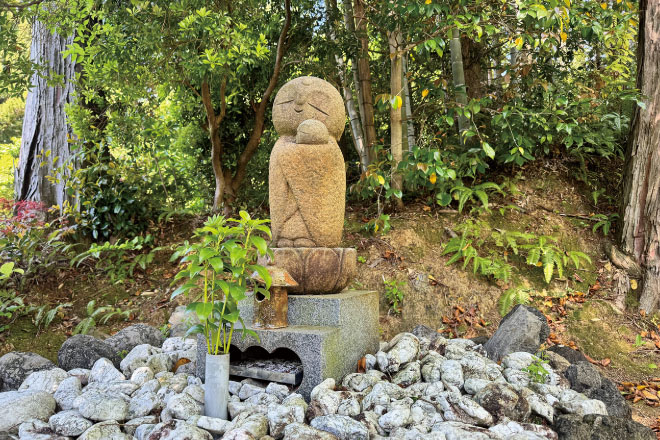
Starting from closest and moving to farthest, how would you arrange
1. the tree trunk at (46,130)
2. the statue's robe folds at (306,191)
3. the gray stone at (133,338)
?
the statue's robe folds at (306,191), the gray stone at (133,338), the tree trunk at (46,130)

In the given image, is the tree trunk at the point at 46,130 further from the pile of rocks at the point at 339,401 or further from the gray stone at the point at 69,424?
the gray stone at the point at 69,424

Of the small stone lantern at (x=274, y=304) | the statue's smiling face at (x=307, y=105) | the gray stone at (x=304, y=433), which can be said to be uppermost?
the statue's smiling face at (x=307, y=105)

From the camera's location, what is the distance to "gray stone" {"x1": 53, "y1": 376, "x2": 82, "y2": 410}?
3041 mm

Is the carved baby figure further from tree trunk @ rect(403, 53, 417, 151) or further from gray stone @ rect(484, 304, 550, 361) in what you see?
tree trunk @ rect(403, 53, 417, 151)

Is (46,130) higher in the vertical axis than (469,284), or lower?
higher

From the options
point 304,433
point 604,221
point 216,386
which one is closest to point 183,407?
point 216,386

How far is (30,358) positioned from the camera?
3.79 metres

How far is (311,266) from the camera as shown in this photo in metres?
3.66

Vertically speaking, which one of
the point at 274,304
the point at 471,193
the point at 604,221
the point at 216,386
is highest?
the point at 471,193

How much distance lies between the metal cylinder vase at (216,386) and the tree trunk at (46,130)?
5417 millimetres

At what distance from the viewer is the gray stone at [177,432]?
246 centimetres

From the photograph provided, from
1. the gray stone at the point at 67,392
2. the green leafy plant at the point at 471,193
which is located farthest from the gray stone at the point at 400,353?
the green leafy plant at the point at 471,193

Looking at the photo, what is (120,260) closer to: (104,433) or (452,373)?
(104,433)

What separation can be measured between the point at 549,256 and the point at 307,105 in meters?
3.41
